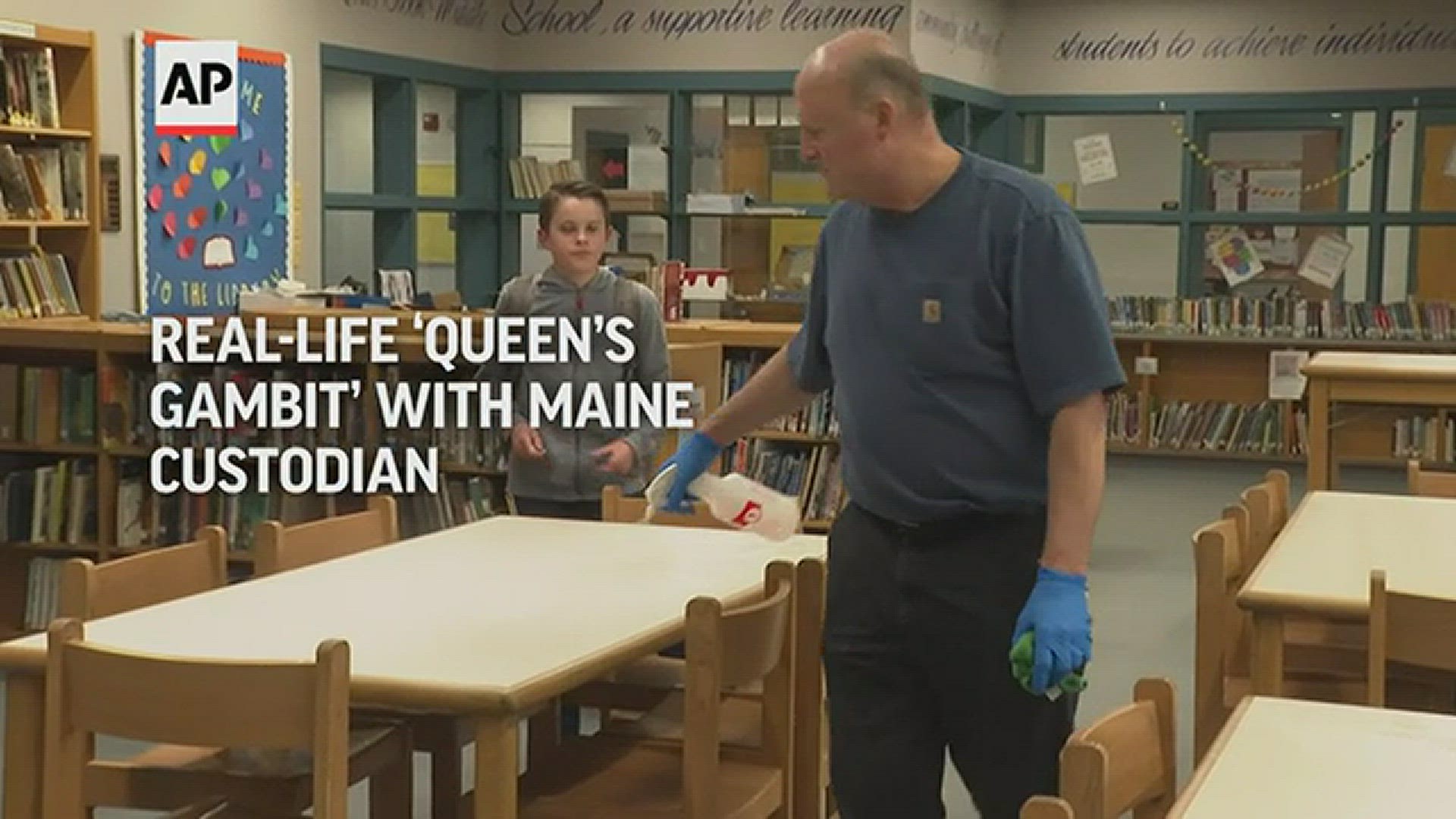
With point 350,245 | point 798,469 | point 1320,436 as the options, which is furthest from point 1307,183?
point 798,469

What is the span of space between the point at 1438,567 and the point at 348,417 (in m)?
3.85

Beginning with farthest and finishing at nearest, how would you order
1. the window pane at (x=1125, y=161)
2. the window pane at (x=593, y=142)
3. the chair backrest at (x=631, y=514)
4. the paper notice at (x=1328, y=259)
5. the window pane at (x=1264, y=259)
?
the window pane at (x=1125, y=161)
the window pane at (x=1264, y=259)
the paper notice at (x=1328, y=259)
the window pane at (x=593, y=142)
the chair backrest at (x=631, y=514)

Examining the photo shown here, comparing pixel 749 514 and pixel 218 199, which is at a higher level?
pixel 218 199

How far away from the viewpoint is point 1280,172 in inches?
503

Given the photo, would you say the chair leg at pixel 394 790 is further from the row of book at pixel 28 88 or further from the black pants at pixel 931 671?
the row of book at pixel 28 88

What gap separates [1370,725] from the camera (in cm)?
254

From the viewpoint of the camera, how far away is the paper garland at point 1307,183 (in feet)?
39.7

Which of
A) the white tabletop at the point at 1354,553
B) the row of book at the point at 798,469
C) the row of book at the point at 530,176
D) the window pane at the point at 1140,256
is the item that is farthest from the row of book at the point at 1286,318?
the white tabletop at the point at 1354,553

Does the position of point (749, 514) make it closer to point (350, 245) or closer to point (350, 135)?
point (350, 245)

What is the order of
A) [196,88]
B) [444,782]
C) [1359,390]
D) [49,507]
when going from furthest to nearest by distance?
[196,88]
[1359,390]
[49,507]
[444,782]

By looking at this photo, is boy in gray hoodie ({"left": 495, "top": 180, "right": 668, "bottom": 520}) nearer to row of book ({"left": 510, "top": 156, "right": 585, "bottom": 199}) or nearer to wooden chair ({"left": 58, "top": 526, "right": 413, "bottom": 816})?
wooden chair ({"left": 58, "top": 526, "right": 413, "bottom": 816})

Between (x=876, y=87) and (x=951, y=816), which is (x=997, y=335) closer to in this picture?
(x=876, y=87)

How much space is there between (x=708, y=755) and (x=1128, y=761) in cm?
88

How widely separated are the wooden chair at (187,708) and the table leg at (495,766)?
19 cm
